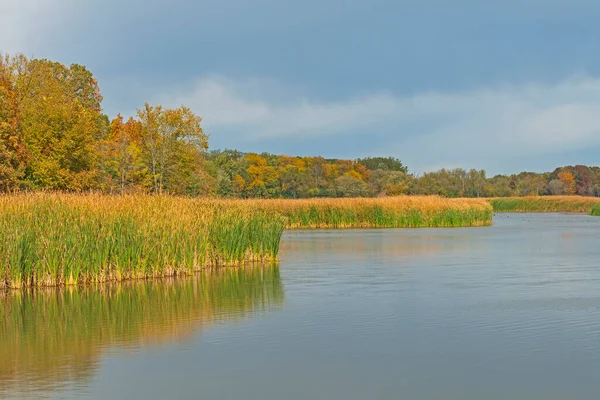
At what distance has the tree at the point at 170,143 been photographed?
44781 millimetres

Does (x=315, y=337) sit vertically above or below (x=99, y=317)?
below

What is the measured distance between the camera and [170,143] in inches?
1791

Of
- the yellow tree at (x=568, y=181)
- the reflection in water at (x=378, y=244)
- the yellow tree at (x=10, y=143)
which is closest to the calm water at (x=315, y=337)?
the reflection in water at (x=378, y=244)

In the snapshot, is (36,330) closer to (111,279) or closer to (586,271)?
(111,279)

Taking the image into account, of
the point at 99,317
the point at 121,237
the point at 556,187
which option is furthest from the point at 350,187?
the point at 99,317

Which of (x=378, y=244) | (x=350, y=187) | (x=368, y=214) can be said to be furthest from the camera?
(x=350, y=187)

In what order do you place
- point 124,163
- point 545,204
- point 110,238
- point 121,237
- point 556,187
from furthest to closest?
point 556,187 → point 545,204 → point 124,163 → point 121,237 → point 110,238

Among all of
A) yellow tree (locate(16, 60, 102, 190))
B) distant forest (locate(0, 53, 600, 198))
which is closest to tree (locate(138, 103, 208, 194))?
distant forest (locate(0, 53, 600, 198))

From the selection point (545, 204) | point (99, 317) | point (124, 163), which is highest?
point (124, 163)

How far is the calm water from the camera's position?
846cm

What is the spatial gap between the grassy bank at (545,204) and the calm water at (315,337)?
2453 inches

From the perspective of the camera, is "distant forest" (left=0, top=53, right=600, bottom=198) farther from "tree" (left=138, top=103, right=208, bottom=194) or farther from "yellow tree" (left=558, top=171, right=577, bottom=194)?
"yellow tree" (left=558, top=171, right=577, bottom=194)

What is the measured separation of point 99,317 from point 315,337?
421cm

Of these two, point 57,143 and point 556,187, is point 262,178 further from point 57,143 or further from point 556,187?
point 57,143
